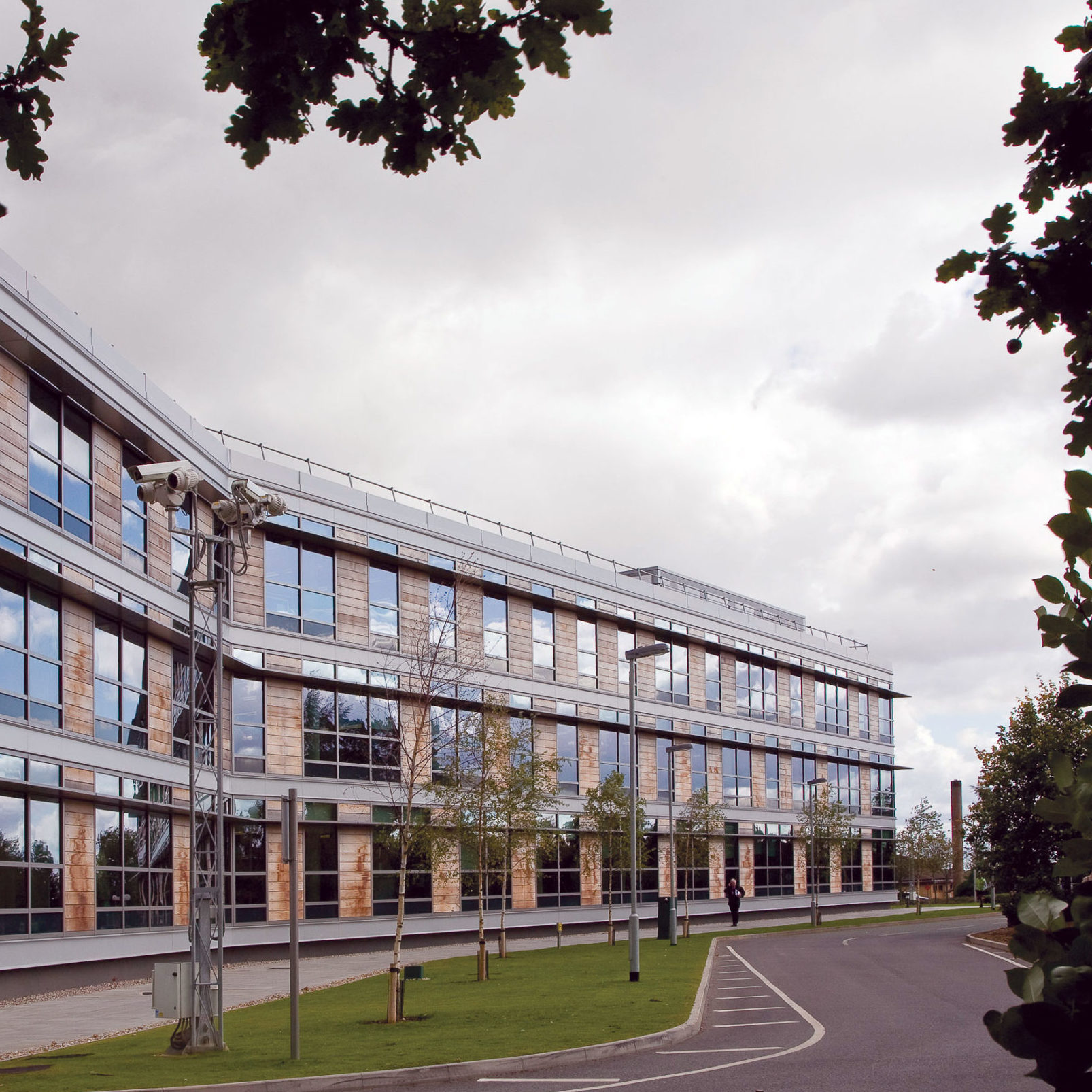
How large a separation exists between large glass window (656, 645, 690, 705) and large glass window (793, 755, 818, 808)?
985 centimetres

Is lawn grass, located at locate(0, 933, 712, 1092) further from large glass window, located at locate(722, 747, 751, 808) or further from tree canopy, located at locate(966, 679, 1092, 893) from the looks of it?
large glass window, located at locate(722, 747, 751, 808)

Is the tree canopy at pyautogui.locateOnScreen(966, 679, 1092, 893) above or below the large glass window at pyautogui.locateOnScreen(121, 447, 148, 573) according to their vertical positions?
below

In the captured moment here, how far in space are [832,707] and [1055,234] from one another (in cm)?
6493

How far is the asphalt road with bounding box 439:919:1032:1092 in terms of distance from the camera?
12688mm

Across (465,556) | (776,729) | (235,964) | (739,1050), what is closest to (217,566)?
(739,1050)

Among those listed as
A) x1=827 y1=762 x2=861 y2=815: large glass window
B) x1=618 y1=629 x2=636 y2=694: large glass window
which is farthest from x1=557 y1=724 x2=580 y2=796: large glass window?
x1=827 y1=762 x2=861 y2=815: large glass window

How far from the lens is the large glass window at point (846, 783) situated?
6550cm

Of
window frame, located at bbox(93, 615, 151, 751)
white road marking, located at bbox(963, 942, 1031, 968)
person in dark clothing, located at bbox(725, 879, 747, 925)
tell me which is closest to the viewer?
window frame, located at bbox(93, 615, 151, 751)

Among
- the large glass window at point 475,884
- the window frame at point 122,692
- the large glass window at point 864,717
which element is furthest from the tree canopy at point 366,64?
the large glass window at point 864,717

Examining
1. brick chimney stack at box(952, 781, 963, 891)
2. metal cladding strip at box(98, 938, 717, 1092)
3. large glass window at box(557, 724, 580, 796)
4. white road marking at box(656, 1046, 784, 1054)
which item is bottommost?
brick chimney stack at box(952, 781, 963, 891)

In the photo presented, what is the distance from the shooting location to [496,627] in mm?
45125

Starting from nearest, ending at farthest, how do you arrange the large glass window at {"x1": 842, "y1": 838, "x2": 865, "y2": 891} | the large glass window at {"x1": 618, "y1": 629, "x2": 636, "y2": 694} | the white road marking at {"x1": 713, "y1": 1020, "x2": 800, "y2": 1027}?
1. the white road marking at {"x1": 713, "y1": 1020, "x2": 800, "y2": 1027}
2. the large glass window at {"x1": 618, "y1": 629, "x2": 636, "y2": 694}
3. the large glass window at {"x1": 842, "y1": 838, "x2": 865, "y2": 891}

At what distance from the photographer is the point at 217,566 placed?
17.5 m

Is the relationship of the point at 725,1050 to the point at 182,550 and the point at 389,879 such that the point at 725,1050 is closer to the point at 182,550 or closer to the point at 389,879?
the point at 182,550
